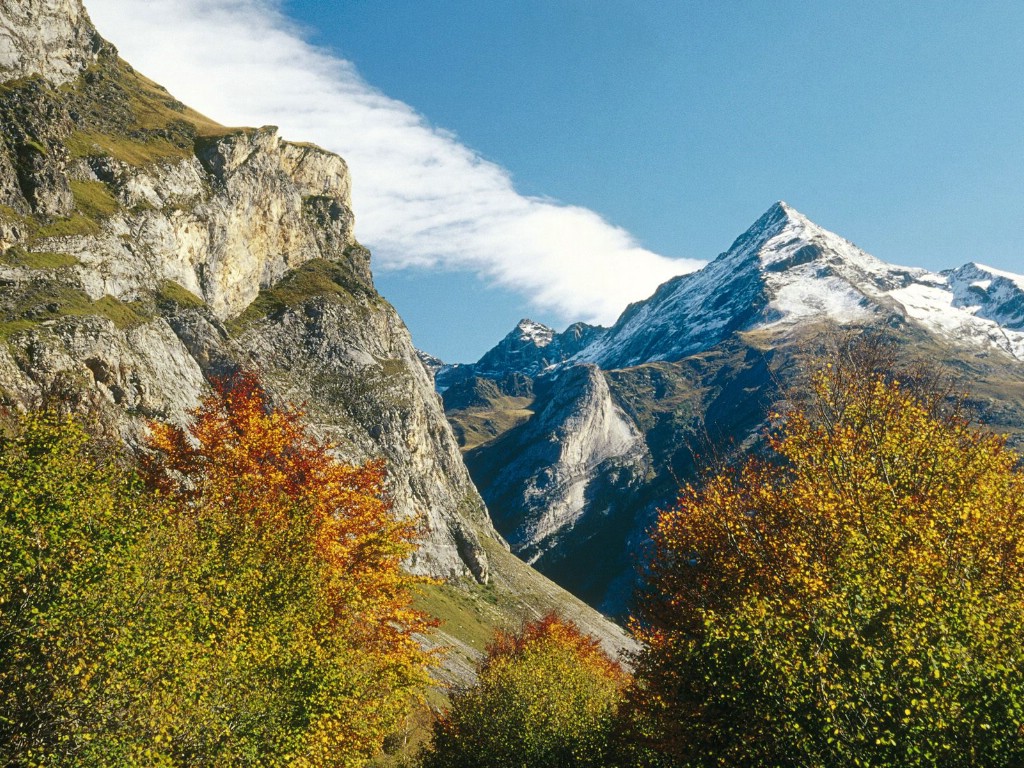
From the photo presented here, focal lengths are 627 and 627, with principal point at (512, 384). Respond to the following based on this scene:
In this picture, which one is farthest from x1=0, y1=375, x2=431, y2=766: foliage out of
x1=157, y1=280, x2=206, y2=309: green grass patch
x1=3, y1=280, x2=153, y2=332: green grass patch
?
x1=157, y1=280, x2=206, y2=309: green grass patch

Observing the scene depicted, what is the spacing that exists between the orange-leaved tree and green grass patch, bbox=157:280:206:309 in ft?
322

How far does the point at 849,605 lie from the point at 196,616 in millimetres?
22261

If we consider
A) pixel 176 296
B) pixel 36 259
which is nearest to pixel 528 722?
Result: pixel 36 259

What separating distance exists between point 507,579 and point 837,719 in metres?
170

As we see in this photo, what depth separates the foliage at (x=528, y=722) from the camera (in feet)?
119

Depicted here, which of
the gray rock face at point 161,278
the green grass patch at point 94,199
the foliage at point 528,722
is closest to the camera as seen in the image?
the foliage at point 528,722

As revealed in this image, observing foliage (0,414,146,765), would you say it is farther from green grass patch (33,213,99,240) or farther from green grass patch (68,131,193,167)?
green grass patch (68,131,193,167)

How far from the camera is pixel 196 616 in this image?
22891mm

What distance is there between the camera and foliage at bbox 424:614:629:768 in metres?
36.2

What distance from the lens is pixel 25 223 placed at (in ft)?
340

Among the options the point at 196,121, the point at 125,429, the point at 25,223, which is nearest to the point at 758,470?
the point at 125,429

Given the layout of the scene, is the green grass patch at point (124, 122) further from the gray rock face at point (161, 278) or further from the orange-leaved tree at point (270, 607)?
the orange-leaved tree at point (270, 607)

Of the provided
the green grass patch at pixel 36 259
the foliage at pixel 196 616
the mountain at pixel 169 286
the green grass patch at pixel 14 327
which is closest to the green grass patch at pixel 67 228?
the mountain at pixel 169 286

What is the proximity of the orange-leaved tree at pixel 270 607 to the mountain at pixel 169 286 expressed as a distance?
152 ft
